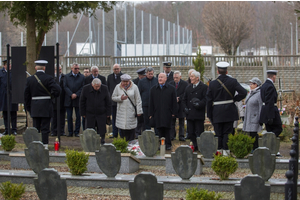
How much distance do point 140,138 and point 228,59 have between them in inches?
841

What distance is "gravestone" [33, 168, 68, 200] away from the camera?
18.8 ft

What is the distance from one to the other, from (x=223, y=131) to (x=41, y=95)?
4.40 m

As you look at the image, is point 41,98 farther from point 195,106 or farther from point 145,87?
point 195,106

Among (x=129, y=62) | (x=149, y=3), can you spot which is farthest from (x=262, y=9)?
(x=129, y=62)

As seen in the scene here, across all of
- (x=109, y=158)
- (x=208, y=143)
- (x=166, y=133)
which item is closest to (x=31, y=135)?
(x=109, y=158)

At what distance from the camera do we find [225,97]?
9.93m

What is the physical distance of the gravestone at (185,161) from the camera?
6.88 meters

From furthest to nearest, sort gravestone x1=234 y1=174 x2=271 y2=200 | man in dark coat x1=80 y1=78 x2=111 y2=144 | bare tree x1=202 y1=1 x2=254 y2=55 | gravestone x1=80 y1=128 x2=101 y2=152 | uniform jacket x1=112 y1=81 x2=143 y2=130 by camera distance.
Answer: bare tree x1=202 y1=1 x2=254 y2=55 < man in dark coat x1=80 y1=78 x2=111 y2=144 < uniform jacket x1=112 y1=81 x2=143 y2=130 < gravestone x1=80 y1=128 x2=101 y2=152 < gravestone x1=234 y1=174 x2=271 y2=200

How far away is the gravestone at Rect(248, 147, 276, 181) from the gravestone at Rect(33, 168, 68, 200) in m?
2.98

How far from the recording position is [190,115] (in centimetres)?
1073

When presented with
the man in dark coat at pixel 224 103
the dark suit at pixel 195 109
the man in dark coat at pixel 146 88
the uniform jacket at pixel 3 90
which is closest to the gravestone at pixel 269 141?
the man in dark coat at pixel 224 103

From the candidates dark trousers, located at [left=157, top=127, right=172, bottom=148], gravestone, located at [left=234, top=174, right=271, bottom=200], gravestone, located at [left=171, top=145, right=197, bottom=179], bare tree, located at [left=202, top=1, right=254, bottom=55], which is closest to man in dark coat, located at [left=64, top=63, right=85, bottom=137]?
dark trousers, located at [left=157, top=127, right=172, bottom=148]

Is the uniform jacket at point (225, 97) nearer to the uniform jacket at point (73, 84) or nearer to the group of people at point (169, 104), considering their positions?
the group of people at point (169, 104)

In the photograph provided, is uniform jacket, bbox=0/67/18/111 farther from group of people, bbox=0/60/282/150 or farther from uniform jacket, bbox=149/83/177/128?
uniform jacket, bbox=149/83/177/128
